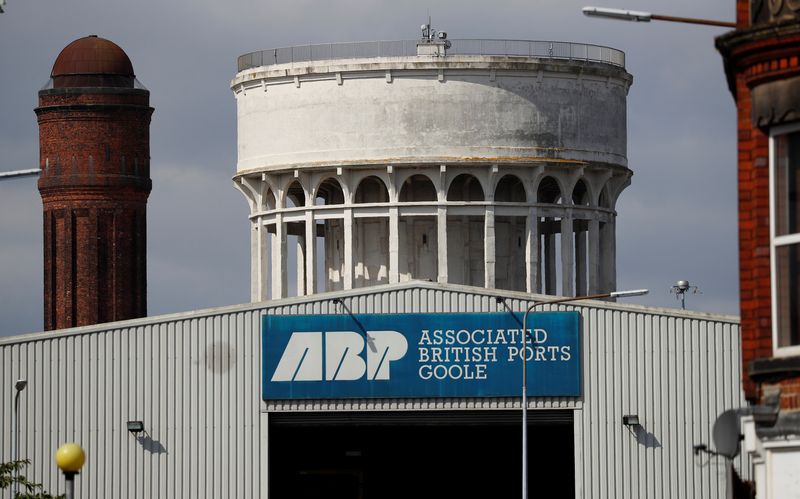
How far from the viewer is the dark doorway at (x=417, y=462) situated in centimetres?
7225

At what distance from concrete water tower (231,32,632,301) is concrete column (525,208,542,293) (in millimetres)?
53

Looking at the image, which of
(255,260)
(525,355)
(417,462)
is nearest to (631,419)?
(525,355)

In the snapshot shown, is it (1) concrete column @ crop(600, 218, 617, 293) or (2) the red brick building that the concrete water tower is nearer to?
(1) concrete column @ crop(600, 218, 617, 293)

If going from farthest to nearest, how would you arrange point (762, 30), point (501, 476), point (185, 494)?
point (501, 476) → point (185, 494) → point (762, 30)

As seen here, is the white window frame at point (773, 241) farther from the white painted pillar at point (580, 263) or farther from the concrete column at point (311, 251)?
the white painted pillar at point (580, 263)

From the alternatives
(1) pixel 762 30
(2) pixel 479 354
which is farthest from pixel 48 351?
(1) pixel 762 30

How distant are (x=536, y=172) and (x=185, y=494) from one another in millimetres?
21285

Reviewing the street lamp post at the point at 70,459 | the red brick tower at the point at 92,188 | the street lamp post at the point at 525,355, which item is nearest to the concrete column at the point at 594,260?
the street lamp post at the point at 525,355

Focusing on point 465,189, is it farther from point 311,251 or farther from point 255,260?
point 255,260

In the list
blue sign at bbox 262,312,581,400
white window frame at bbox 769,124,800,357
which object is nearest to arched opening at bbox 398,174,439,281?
blue sign at bbox 262,312,581,400

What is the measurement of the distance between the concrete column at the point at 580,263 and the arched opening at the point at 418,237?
18.4 feet

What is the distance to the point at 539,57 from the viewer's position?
255 ft

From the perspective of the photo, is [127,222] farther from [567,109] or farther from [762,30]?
[762,30]

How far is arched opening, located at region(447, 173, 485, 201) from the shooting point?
77875 mm
